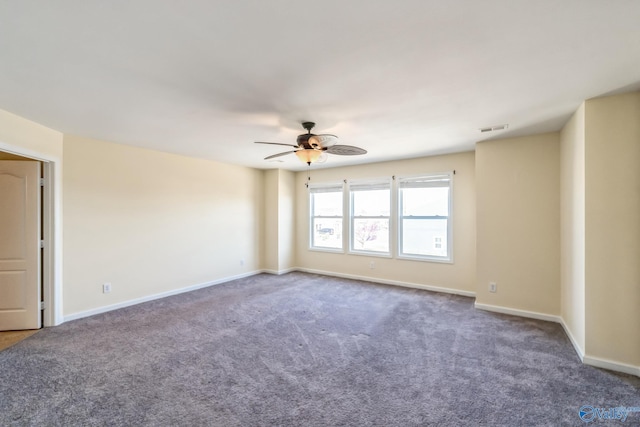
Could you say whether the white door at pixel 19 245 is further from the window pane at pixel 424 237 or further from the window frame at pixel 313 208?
the window pane at pixel 424 237

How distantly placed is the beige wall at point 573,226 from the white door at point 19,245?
6.04 metres

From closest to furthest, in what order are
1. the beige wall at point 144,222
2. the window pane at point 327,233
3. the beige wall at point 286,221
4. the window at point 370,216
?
the beige wall at point 144,222, the window at point 370,216, the window pane at point 327,233, the beige wall at point 286,221

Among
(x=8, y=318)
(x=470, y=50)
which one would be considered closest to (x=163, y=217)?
(x=8, y=318)

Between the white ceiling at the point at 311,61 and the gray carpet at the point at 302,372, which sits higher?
the white ceiling at the point at 311,61

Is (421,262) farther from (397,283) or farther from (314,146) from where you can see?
(314,146)

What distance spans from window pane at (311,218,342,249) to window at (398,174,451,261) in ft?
4.66

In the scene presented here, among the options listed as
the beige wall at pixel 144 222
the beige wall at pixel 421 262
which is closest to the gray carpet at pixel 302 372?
the beige wall at pixel 144 222

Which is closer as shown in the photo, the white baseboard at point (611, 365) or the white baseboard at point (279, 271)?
the white baseboard at point (611, 365)

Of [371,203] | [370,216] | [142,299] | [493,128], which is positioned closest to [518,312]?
[493,128]

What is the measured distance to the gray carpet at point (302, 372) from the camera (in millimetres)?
1946

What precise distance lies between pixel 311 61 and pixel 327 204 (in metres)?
4.60

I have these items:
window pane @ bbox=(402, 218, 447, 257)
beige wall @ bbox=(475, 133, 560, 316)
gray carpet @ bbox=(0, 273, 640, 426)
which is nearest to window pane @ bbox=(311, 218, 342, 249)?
window pane @ bbox=(402, 218, 447, 257)

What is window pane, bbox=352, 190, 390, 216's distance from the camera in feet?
18.4

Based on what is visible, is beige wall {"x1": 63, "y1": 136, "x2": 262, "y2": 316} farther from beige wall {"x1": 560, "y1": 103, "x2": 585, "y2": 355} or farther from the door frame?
beige wall {"x1": 560, "y1": 103, "x2": 585, "y2": 355}
